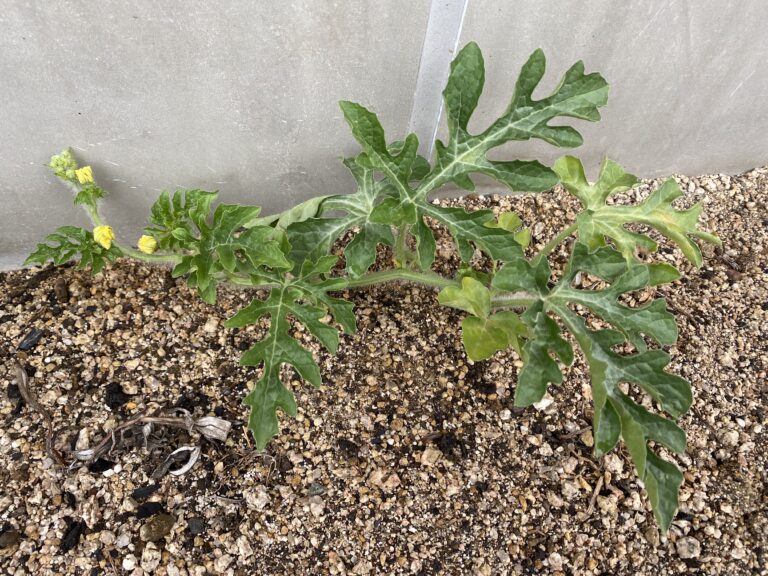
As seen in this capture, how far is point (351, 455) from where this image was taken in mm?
1774

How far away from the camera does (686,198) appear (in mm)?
2404

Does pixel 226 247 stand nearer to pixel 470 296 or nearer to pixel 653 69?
pixel 470 296

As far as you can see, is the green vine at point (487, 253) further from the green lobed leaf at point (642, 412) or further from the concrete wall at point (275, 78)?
the concrete wall at point (275, 78)

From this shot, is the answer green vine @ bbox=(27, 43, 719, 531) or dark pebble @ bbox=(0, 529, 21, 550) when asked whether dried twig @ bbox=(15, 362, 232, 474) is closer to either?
dark pebble @ bbox=(0, 529, 21, 550)

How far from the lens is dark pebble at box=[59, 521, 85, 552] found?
161 centimetres

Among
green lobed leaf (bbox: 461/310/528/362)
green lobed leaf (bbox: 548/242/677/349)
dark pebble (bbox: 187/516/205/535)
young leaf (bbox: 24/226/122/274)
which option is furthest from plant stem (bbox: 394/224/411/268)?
dark pebble (bbox: 187/516/205/535)

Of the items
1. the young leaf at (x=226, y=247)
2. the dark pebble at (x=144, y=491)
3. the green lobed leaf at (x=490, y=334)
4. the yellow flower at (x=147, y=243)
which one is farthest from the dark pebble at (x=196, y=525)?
the green lobed leaf at (x=490, y=334)

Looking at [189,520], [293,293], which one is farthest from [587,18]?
[189,520]

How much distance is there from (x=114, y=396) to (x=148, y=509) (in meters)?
0.36

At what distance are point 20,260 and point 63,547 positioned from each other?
3.27 feet

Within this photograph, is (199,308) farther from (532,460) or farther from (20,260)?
(532,460)

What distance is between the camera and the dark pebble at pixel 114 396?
1806 mm

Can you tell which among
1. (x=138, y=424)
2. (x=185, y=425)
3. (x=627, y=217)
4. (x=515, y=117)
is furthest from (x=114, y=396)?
(x=627, y=217)

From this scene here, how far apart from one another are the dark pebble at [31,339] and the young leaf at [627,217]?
165 cm
